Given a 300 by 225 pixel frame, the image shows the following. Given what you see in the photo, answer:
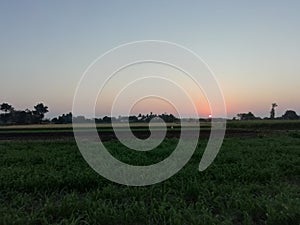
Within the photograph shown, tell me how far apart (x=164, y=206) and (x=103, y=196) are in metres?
1.62

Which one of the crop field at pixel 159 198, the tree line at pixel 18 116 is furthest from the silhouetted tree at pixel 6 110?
the crop field at pixel 159 198

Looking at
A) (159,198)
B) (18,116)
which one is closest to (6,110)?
(18,116)

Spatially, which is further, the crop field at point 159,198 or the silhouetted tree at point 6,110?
the silhouetted tree at point 6,110

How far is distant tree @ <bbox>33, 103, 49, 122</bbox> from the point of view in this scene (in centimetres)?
11288

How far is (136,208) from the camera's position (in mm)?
6250

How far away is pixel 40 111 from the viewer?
115500 mm

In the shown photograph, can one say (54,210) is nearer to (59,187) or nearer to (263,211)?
(59,187)

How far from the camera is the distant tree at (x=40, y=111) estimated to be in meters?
113

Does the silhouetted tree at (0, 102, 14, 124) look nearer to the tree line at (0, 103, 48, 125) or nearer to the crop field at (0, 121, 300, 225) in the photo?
the tree line at (0, 103, 48, 125)

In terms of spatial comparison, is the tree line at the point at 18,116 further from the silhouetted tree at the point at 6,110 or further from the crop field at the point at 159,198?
the crop field at the point at 159,198

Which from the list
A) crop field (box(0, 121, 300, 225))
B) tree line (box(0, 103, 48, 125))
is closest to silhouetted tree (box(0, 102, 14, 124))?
tree line (box(0, 103, 48, 125))

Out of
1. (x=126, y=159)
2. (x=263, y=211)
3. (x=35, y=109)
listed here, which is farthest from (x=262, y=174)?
(x=35, y=109)

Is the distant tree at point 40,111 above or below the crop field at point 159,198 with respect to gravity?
above

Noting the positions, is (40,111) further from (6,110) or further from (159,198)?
(159,198)
